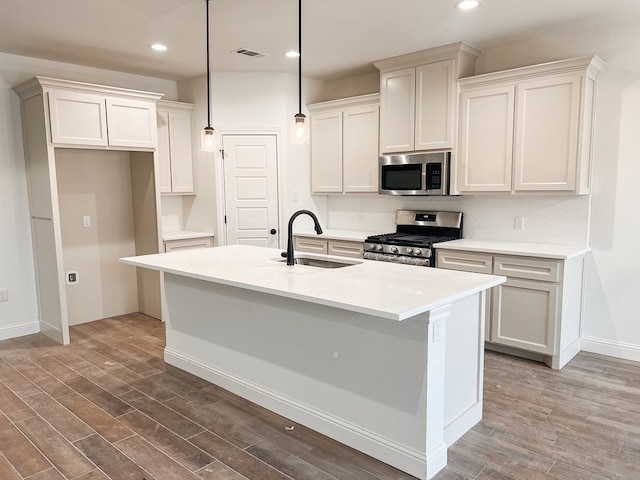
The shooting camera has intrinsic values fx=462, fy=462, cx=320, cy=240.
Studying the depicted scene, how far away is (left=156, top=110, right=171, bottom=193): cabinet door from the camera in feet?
16.5

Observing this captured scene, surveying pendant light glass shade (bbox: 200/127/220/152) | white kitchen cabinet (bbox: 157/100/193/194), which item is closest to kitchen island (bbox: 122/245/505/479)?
pendant light glass shade (bbox: 200/127/220/152)

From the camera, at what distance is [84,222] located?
15.9 feet

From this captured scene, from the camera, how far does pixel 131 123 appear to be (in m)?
4.48

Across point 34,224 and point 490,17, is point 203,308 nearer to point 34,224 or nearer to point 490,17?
point 34,224

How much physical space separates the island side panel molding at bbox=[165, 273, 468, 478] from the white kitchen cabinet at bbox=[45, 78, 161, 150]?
5.81ft

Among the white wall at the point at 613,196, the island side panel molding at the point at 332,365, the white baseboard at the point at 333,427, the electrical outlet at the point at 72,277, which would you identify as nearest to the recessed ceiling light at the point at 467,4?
the white wall at the point at 613,196

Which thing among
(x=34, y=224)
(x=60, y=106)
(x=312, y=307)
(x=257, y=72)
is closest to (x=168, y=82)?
(x=257, y=72)

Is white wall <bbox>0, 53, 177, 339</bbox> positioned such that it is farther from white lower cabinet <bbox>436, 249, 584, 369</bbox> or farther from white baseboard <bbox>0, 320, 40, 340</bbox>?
white lower cabinet <bbox>436, 249, 584, 369</bbox>

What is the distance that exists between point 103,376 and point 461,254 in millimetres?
3040

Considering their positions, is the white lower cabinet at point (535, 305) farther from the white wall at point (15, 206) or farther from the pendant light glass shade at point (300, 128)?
the white wall at point (15, 206)

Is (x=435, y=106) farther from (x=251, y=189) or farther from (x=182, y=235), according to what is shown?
(x=182, y=235)

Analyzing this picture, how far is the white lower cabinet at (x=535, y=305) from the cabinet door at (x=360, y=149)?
1.48m

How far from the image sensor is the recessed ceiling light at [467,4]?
3.11 m

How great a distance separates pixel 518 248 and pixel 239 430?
256 centimetres
